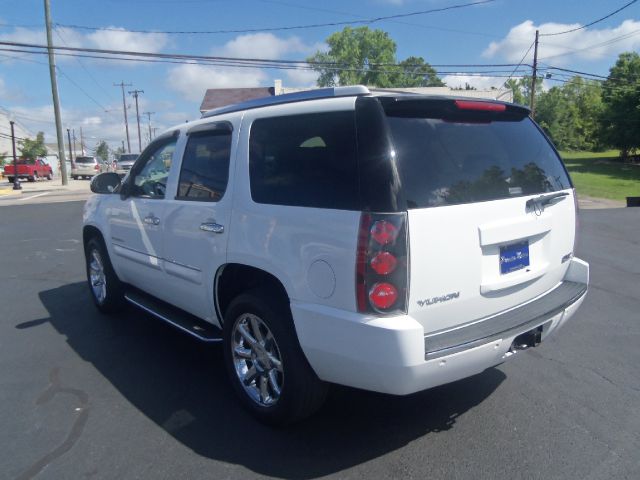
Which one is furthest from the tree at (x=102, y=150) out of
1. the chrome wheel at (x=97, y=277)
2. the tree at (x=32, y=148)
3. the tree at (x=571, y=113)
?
the chrome wheel at (x=97, y=277)

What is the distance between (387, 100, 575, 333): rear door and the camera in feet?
8.98

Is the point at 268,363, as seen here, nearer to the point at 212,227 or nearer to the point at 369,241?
the point at 212,227

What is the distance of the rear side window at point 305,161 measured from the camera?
2.84m

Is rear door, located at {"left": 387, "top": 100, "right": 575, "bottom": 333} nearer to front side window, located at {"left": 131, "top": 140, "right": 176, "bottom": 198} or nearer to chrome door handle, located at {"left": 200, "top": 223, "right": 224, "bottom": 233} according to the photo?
chrome door handle, located at {"left": 200, "top": 223, "right": 224, "bottom": 233}

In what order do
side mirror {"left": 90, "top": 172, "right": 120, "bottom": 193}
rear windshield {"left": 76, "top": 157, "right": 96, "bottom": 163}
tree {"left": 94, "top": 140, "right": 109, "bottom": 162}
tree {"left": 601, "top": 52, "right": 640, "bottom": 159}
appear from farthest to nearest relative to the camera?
1. tree {"left": 94, "top": 140, "right": 109, "bottom": 162}
2. rear windshield {"left": 76, "top": 157, "right": 96, "bottom": 163}
3. tree {"left": 601, "top": 52, "right": 640, "bottom": 159}
4. side mirror {"left": 90, "top": 172, "right": 120, "bottom": 193}

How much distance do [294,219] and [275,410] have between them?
47.5 inches

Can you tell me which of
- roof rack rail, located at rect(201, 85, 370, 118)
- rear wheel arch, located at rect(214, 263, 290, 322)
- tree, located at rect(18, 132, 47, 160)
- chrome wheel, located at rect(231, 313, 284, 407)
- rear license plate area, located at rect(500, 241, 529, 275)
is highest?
tree, located at rect(18, 132, 47, 160)

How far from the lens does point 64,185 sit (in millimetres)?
31812

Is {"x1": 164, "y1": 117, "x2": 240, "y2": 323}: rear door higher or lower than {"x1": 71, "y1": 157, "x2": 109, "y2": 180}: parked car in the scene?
lower

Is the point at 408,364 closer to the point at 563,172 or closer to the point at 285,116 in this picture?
the point at 285,116

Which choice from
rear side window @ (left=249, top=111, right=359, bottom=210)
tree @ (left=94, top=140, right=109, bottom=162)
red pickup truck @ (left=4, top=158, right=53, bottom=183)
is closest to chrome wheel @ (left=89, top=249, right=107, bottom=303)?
rear side window @ (left=249, top=111, right=359, bottom=210)

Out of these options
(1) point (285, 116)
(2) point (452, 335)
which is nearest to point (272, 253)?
(1) point (285, 116)

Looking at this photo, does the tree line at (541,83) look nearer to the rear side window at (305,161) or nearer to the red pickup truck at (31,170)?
the red pickup truck at (31,170)

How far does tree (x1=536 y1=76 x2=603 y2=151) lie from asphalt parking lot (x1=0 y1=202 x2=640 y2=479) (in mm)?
64920
